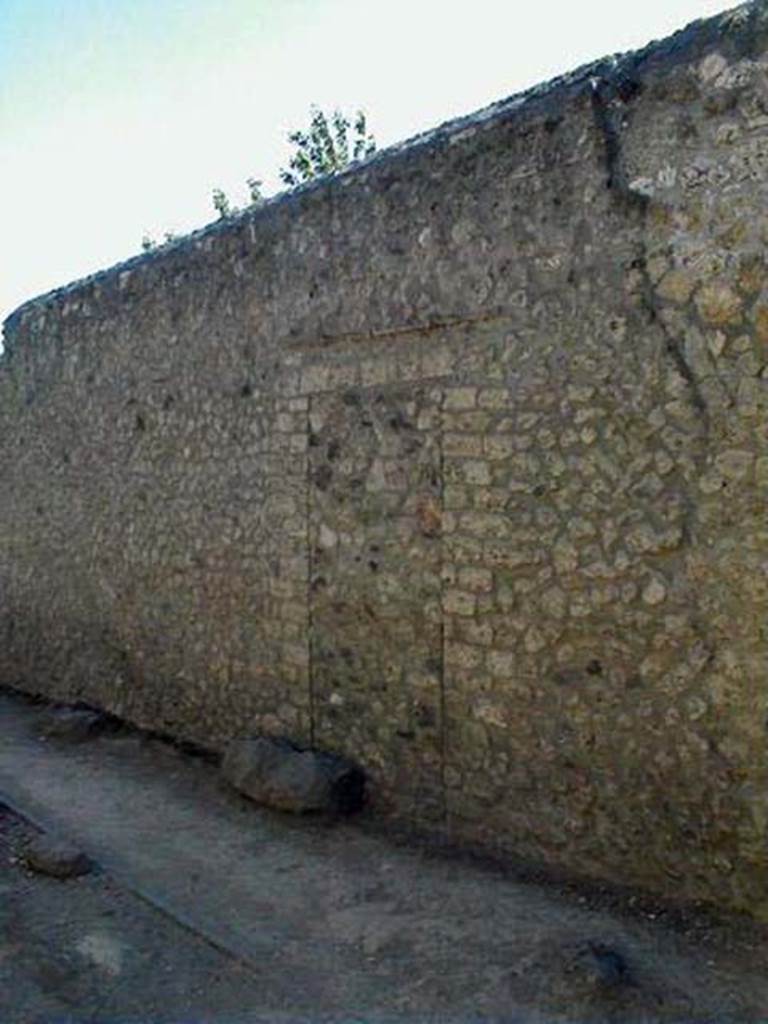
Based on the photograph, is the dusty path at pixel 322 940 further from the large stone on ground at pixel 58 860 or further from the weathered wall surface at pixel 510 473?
the weathered wall surface at pixel 510 473

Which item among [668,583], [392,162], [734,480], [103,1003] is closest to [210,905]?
[103,1003]

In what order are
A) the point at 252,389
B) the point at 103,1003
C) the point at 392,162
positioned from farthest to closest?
1. the point at 252,389
2. the point at 392,162
3. the point at 103,1003

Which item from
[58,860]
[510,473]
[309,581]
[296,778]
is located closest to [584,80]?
[510,473]

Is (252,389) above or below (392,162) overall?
below

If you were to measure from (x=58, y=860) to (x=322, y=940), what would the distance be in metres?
1.53

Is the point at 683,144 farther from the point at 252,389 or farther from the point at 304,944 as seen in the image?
the point at 304,944

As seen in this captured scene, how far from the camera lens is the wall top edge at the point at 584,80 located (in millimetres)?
4133

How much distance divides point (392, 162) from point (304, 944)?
399 cm

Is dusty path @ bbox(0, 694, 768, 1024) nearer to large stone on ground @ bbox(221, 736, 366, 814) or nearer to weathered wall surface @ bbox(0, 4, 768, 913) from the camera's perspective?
large stone on ground @ bbox(221, 736, 366, 814)

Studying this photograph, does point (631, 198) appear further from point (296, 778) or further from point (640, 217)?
point (296, 778)

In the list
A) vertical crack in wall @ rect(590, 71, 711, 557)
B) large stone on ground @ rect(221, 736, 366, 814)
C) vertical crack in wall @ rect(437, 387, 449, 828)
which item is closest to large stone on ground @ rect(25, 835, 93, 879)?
large stone on ground @ rect(221, 736, 366, 814)

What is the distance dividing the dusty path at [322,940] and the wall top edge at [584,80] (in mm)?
3566

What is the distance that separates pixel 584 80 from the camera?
4.71m

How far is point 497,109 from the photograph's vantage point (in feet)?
17.0
